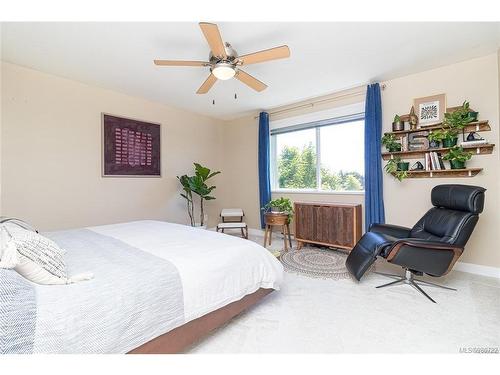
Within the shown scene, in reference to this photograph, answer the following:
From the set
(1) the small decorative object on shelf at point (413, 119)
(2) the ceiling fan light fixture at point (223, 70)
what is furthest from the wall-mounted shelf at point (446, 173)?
(2) the ceiling fan light fixture at point (223, 70)

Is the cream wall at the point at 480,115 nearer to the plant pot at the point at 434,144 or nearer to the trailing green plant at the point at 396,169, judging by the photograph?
the trailing green plant at the point at 396,169

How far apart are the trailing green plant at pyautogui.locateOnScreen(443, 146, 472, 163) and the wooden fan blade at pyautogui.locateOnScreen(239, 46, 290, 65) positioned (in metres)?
2.29

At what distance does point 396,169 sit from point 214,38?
2.74 metres

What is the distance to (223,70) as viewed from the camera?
7.03ft

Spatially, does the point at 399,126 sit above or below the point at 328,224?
above

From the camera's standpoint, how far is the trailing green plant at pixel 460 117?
2.63 m

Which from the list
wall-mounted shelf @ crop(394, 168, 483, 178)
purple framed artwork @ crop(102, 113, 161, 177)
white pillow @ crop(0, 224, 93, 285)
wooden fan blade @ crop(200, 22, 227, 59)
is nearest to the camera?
white pillow @ crop(0, 224, 93, 285)

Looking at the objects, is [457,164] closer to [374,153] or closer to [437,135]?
[437,135]

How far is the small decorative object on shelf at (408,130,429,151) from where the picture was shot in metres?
2.97

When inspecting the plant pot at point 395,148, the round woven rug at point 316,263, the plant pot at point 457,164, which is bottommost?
the round woven rug at point 316,263

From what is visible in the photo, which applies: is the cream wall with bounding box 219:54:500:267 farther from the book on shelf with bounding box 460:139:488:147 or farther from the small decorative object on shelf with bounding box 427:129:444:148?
the small decorative object on shelf with bounding box 427:129:444:148

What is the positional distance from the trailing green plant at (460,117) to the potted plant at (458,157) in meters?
0.25

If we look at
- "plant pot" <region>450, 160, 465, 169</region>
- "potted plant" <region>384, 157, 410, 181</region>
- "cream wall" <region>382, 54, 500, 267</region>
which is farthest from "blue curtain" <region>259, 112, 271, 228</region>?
"plant pot" <region>450, 160, 465, 169</region>

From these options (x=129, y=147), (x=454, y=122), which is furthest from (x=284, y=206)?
(x=129, y=147)
